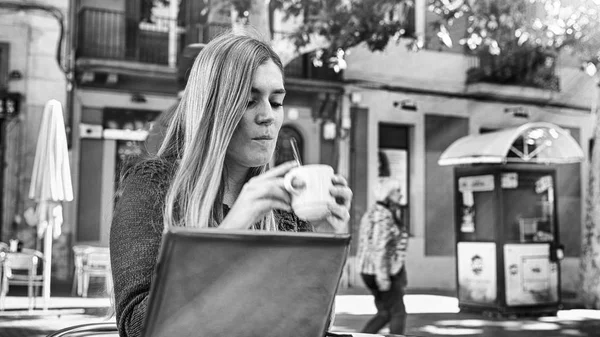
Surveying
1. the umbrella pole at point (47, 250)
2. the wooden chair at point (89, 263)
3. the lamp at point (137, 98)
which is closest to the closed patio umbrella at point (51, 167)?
the umbrella pole at point (47, 250)

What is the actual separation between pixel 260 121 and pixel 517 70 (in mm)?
20238

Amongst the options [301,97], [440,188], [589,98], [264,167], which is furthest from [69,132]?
[264,167]

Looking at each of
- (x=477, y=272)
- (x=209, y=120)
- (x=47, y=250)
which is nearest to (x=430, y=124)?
(x=477, y=272)

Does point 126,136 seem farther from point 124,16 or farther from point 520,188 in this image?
point 520,188

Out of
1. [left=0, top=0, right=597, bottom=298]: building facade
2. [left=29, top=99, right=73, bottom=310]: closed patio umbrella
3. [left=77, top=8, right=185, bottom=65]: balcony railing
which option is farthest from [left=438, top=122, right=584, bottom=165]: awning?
[left=77, top=8, right=185, bottom=65]: balcony railing

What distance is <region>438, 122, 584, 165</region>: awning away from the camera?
13.2 m

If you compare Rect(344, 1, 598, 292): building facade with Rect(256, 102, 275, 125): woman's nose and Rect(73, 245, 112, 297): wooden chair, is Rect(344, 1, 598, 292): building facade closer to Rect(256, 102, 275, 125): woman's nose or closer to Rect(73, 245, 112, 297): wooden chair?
Rect(73, 245, 112, 297): wooden chair

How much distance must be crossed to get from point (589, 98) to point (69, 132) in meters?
14.1

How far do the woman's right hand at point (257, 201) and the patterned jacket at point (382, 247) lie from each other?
6591 mm

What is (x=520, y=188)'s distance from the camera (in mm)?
12594

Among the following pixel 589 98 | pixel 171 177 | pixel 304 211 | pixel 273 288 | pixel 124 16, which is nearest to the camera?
pixel 273 288

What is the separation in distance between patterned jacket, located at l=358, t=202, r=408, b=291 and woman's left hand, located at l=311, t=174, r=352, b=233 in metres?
6.50

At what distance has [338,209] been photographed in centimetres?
143

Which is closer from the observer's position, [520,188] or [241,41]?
[241,41]
